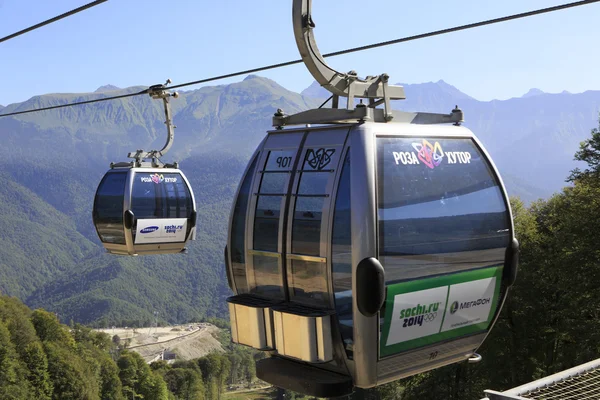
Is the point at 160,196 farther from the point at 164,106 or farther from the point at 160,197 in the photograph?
the point at 164,106

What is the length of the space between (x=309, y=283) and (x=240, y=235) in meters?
0.82

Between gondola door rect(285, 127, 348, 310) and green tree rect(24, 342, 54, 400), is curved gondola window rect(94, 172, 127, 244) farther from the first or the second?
green tree rect(24, 342, 54, 400)

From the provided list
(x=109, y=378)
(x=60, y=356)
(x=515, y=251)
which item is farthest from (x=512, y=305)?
(x=109, y=378)

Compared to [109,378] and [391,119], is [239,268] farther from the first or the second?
[109,378]

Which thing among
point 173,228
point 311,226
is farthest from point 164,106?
point 311,226

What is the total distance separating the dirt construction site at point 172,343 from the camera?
171250mm

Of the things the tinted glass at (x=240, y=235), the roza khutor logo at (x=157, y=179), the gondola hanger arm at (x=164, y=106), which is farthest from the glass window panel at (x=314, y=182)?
the roza khutor logo at (x=157, y=179)

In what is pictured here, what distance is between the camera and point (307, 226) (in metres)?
4.91

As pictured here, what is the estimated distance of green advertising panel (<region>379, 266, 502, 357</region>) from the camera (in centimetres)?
482

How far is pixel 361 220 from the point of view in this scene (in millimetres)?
4578

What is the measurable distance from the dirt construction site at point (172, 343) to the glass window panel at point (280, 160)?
544ft

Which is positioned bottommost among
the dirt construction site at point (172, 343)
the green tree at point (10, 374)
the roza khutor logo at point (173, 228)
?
the dirt construction site at point (172, 343)

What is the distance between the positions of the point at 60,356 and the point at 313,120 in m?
65.2

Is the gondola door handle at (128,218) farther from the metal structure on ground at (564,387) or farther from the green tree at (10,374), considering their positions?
the green tree at (10,374)
